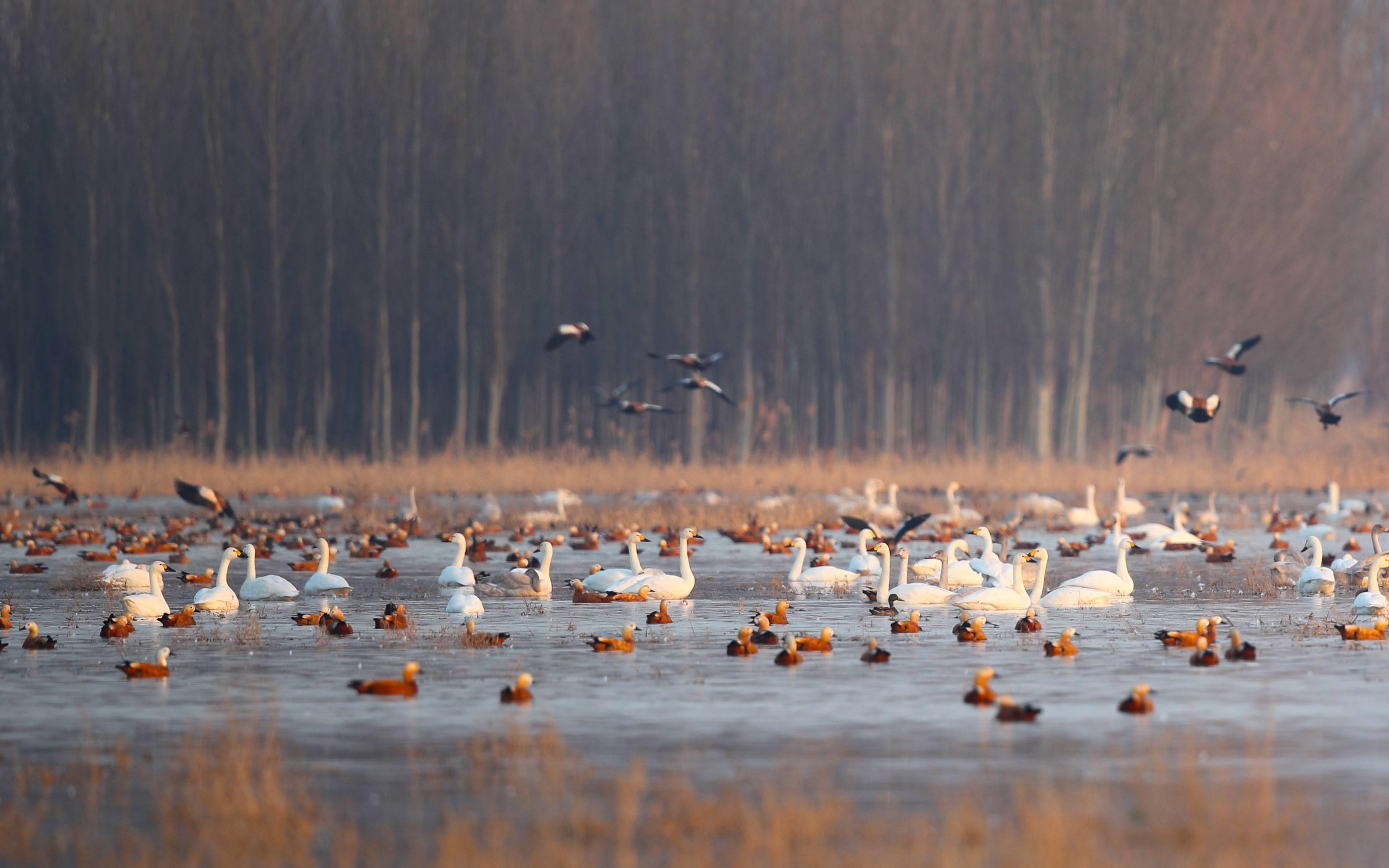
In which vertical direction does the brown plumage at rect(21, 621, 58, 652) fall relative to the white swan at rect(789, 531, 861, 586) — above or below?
below

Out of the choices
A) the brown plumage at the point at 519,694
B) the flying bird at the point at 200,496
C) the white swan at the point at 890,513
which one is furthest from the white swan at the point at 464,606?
the white swan at the point at 890,513

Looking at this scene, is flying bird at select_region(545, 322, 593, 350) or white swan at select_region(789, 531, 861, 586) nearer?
white swan at select_region(789, 531, 861, 586)

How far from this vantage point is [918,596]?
19.1 m

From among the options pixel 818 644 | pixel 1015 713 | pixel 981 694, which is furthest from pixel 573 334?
pixel 1015 713

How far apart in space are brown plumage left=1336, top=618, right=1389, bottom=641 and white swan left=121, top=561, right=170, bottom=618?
1045cm

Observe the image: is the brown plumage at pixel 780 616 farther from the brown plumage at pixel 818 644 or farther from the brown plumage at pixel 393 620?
the brown plumage at pixel 393 620

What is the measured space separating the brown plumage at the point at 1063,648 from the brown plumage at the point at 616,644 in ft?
10.8

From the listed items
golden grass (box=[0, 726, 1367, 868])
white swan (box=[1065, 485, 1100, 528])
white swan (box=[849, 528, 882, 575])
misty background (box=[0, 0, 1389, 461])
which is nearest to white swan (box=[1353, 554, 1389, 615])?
white swan (box=[849, 528, 882, 575])

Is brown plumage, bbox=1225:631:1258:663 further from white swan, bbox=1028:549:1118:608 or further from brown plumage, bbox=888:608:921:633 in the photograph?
white swan, bbox=1028:549:1118:608

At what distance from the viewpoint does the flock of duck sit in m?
15.2

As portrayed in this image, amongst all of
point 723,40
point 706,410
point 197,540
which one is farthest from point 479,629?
point 706,410

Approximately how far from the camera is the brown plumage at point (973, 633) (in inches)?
625

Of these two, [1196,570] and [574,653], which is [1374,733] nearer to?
[574,653]

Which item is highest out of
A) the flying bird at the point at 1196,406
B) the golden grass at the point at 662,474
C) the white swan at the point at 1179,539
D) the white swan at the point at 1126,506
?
the golden grass at the point at 662,474
